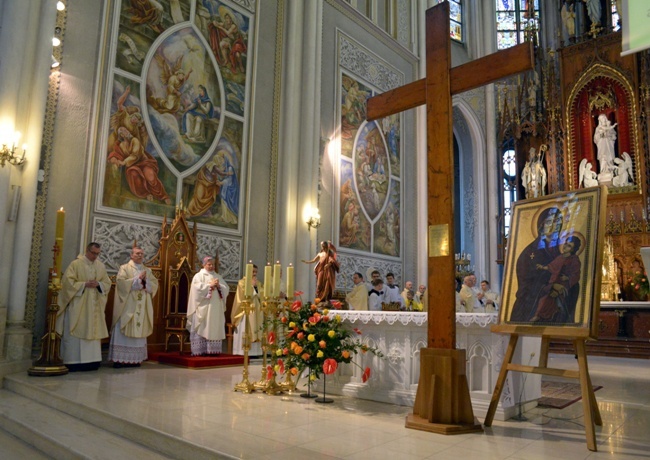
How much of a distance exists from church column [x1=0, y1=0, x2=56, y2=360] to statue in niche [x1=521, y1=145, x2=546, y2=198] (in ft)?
45.6

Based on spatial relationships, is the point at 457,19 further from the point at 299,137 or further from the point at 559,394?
the point at 559,394

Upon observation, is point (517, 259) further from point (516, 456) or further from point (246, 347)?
point (246, 347)

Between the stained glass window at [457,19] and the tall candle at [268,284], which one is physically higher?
the stained glass window at [457,19]

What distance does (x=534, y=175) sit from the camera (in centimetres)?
1678

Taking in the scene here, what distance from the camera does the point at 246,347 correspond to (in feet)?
20.4

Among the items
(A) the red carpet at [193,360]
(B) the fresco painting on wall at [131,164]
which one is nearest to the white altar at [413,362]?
(A) the red carpet at [193,360]

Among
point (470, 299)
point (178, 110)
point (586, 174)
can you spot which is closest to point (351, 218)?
point (470, 299)

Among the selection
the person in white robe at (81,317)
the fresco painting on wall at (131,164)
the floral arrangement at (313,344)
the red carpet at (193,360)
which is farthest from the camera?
the fresco painting on wall at (131,164)

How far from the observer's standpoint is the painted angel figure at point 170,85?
9714 mm

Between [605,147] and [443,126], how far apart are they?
13.2 m

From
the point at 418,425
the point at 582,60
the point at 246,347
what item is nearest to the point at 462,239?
the point at 582,60

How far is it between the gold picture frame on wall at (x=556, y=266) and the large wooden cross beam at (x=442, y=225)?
549mm

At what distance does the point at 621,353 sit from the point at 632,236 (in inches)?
154

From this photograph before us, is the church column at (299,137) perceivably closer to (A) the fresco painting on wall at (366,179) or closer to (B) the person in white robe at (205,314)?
(A) the fresco painting on wall at (366,179)
